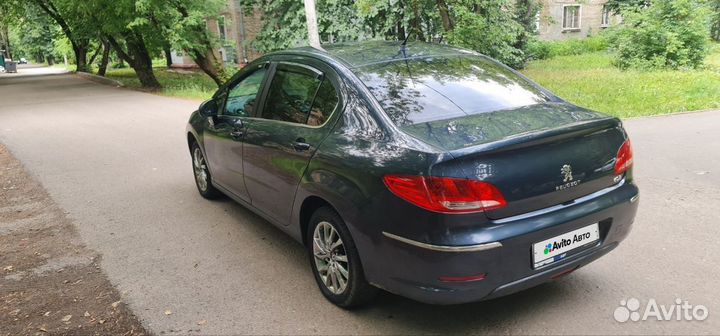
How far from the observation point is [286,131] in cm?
384

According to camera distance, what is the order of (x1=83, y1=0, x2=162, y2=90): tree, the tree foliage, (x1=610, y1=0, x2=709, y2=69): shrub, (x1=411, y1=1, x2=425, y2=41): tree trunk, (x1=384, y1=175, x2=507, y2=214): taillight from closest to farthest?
1. (x1=384, y1=175, x2=507, y2=214): taillight
2. the tree foliage
3. (x1=411, y1=1, x2=425, y2=41): tree trunk
4. (x1=610, y1=0, x2=709, y2=69): shrub
5. (x1=83, y1=0, x2=162, y2=90): tree

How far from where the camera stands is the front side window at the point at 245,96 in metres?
4.50

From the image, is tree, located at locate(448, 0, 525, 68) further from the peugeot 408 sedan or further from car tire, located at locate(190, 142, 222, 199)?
the peugeot 408 sedan

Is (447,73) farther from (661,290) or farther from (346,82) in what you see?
(661,290)

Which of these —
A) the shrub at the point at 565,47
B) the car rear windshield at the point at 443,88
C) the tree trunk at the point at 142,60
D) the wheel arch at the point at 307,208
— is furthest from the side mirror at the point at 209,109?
the shrub at the point at 565,47

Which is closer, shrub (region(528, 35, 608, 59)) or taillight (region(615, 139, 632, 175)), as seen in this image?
taillight (region(615, 139, 632, 175))

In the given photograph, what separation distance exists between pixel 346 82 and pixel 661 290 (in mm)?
2430

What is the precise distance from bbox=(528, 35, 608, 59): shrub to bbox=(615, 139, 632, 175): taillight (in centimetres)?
2358

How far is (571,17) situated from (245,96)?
117 ft

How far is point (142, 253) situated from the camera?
457 centimetres

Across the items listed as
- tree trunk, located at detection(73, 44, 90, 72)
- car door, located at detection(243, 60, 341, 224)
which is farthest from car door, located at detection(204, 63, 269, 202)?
tree trunk, located at detection(73, 44, 90, 72)

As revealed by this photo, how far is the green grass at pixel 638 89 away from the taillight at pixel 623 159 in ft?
24.0

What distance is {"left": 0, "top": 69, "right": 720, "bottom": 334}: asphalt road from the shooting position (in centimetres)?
325

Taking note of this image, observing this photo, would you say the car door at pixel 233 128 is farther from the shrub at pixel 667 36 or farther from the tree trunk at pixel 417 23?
the shrub at pixel 667 36
